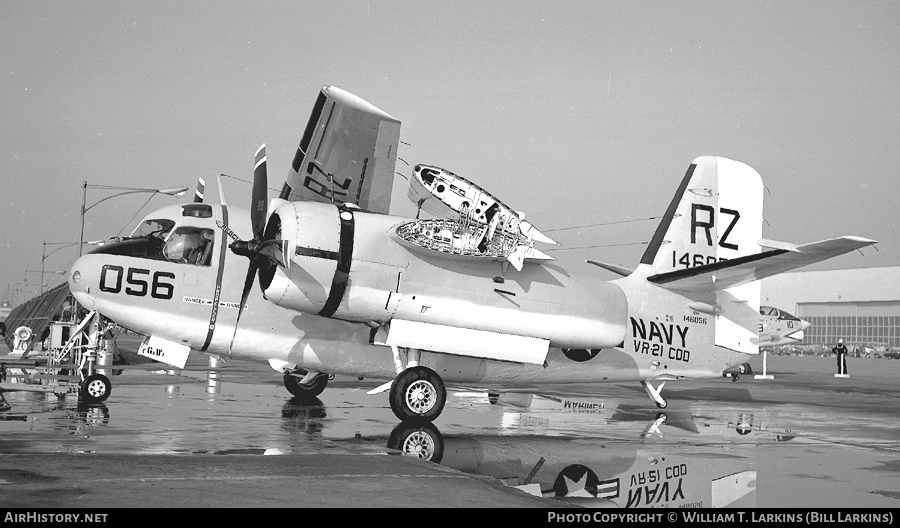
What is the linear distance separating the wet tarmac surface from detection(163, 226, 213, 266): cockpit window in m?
2.71

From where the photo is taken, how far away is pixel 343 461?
9430 mm

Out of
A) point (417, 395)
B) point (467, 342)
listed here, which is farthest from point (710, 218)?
point (417, 395)

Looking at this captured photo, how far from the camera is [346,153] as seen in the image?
70.3ft

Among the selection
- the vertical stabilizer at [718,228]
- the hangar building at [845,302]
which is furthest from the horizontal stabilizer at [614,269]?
the hangar building at [845,302]

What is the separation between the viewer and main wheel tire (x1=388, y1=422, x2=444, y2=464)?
10.9 m

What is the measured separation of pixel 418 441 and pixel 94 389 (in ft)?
23.4

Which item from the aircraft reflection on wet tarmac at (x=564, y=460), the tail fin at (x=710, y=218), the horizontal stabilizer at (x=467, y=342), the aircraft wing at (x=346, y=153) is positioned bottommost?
the aircraft reflection on wet tarmac at (x=564, y=460)

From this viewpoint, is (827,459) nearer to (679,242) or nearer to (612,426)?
(612,426)

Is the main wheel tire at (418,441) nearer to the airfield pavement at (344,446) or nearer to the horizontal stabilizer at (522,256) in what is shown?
the airfield pavement at (344,446)

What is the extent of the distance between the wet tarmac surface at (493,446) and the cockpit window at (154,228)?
3.13m

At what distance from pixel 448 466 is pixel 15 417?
7366mm

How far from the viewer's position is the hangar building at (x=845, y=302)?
10056 cm

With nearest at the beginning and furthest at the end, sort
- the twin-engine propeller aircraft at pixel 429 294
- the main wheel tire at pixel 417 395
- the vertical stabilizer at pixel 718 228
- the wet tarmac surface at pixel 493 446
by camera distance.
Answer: the wet tarmac surface at pixel 493 446, the main wheel tire at pixel 417 395, the twin-engine propeller aircraft at pixel 429 294, the vertical stabilizer at pixel 718 228
